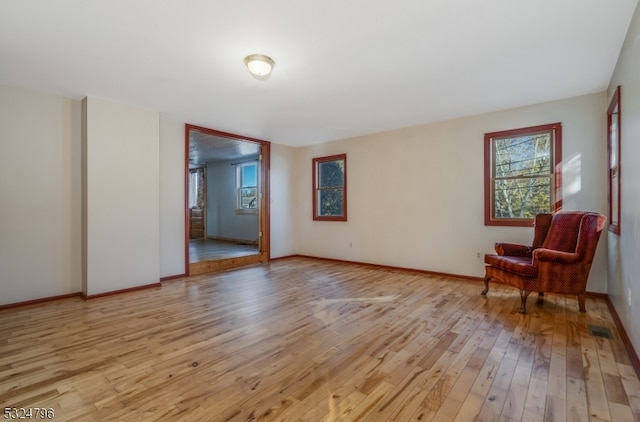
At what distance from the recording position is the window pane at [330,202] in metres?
6.16

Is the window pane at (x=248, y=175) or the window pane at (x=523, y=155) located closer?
the window pane at (x=523, y=155)

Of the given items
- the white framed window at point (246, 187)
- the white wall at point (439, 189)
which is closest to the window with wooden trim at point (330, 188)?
the white wall at point (439, 189)

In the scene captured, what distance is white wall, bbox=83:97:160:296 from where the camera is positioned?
3721 millimetres

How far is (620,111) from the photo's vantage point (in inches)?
108

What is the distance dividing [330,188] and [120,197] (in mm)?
3664

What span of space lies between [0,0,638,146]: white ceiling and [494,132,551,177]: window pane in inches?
19.3

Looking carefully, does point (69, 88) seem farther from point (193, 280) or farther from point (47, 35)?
point (193, 280)

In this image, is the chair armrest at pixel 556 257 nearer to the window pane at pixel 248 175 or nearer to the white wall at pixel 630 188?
the white wall at pixel 630 188

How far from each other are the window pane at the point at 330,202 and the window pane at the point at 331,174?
0.13 m

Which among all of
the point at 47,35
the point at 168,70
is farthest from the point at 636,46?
the point at 47,35

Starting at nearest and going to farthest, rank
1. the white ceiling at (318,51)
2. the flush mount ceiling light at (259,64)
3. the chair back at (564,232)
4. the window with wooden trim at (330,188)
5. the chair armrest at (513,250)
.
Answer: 1. the white ceiling at (318,51)
2. the flush mount ceiling light at (259,64)
3. the chair back at (564,232)
4. the chair armrest at (513,250)
5. the window with wooden trim at (330,188)

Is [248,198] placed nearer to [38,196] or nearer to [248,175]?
[248,175]

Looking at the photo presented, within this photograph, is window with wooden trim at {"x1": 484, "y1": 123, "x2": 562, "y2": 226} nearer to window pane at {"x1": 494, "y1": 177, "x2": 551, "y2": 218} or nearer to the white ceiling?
window pane at {"x1": 494, "y1": 177, "x2": 551, "y2": 218}

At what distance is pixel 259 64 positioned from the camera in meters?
2.73
